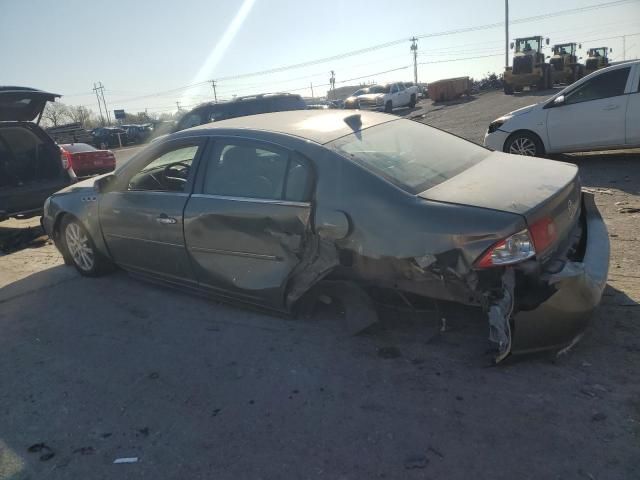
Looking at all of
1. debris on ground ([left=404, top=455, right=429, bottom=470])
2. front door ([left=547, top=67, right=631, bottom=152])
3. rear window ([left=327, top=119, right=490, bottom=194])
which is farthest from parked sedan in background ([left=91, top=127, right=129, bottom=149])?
debris on ground ([left=404, top=455, right=429, bottom=470])

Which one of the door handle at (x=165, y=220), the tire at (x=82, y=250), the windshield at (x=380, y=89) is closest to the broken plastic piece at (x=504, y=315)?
the door handle at (x=165, y=220)

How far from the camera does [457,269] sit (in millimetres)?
2840

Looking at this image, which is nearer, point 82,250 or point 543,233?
point 543,233

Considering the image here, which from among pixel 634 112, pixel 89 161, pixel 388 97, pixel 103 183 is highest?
pixel 388 97

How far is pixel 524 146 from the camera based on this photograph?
28.6 feet

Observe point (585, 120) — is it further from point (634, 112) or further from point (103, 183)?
point (103, 183)

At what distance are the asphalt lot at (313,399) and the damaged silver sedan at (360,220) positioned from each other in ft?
0.87

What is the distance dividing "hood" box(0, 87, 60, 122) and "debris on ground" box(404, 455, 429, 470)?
7030mm

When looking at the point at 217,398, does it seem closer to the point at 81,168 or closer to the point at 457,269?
the point at 457,269

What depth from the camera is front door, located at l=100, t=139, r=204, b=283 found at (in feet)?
13.6

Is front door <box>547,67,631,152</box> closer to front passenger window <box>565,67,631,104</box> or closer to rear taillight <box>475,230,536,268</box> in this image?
front passenger window <box>565,67,631,104</box>

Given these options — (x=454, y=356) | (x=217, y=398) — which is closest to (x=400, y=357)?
(x=454, y=356)

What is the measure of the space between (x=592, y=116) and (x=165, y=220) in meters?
7.15

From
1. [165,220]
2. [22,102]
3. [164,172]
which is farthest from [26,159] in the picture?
[165,220]
